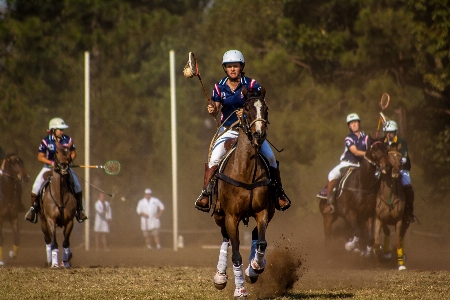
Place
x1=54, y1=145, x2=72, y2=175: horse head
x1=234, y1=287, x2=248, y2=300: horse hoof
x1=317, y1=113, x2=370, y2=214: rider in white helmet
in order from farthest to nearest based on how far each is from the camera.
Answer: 1. x1=317, y1=113, x2=370, y2=214: rider in white helmet
2. x1=54, y1=145, x2=72, y2=175: horse head
3. x1=234, y1=287, x2=248, y2=300: horse hoof

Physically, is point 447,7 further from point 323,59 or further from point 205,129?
point 205,129

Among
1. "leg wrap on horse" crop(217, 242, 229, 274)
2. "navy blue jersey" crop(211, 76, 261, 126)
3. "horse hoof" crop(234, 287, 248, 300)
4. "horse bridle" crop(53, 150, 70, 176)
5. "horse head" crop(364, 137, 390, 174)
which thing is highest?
"navy blue jersey" crop(211, 76, 261, 126)

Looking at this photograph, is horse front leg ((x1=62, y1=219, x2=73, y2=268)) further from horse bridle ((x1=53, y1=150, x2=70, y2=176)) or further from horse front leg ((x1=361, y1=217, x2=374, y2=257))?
horse front leg ((x1=361, y1=217, x2=374, y2=257))

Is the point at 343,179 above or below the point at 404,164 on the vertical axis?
below

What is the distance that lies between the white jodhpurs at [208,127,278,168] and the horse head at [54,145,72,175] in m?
6.29

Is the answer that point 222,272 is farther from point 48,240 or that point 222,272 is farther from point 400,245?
point 400,245

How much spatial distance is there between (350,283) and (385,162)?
574cm

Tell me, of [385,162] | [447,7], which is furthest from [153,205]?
[385,162]

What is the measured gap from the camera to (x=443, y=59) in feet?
92.0

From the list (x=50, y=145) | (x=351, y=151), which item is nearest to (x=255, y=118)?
(x=50, y=145)

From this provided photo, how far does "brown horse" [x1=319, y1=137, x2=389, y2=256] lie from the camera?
20.6m

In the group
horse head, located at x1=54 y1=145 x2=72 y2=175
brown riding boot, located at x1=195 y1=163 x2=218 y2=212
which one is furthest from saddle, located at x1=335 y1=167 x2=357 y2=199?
brown riding boot, located at x1=195 y1=163 x2=218 y2=212

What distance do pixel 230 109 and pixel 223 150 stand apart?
31.9 inches

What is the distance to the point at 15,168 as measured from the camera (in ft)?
75.8
